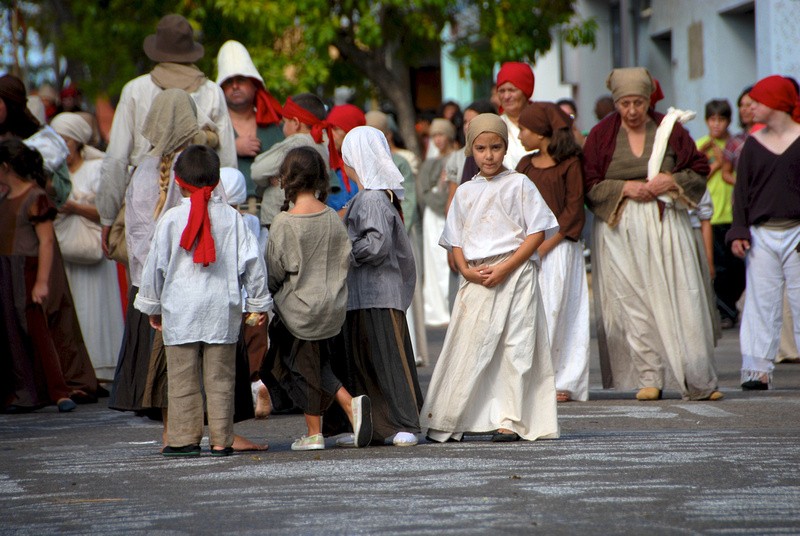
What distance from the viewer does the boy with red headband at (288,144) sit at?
1036 centimetres

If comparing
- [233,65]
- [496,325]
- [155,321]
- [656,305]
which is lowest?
[656,305]

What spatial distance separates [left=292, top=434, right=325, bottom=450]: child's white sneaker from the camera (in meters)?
8.34

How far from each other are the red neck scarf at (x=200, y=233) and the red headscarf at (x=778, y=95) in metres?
4.66

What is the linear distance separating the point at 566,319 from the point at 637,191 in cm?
94

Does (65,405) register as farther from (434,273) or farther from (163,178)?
(434,273)

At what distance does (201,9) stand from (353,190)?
14.4 meters

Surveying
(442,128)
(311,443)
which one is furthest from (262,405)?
(442,128)

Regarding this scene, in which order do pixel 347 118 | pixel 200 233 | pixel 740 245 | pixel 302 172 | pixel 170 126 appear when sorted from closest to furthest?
pixel 200 233
pixel 302 172
pixel 170 126
pixel 347 118
pixel 740 245

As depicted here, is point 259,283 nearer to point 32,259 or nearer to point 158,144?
point 158,144

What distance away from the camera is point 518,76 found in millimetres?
11172

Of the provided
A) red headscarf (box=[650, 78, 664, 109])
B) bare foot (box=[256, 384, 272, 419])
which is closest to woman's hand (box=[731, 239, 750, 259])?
red headscarf (box=[650, 78, 664, 109])

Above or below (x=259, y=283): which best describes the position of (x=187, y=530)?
below

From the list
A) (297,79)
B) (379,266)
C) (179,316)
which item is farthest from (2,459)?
(297,79)

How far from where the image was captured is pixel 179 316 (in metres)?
7.93
